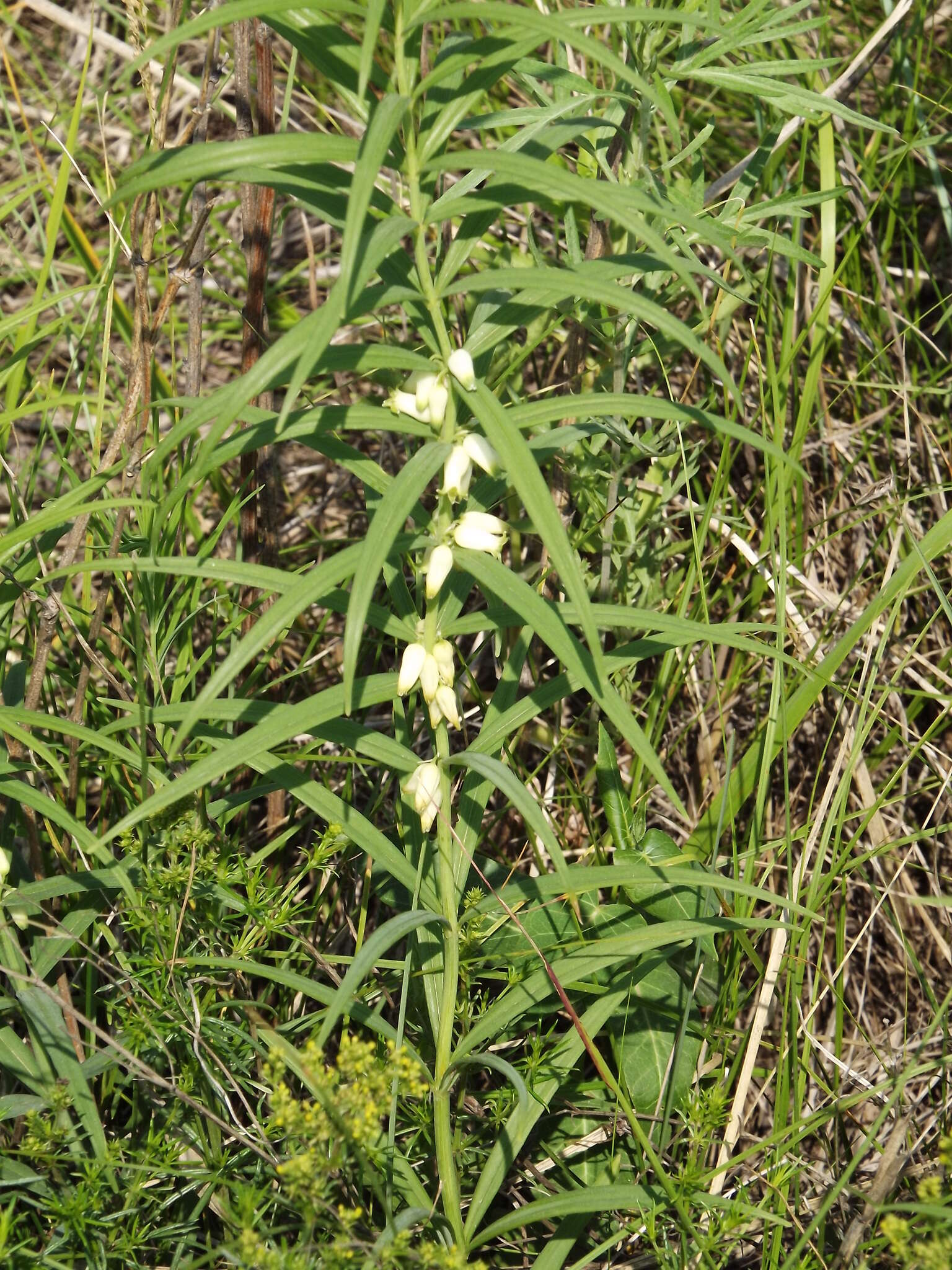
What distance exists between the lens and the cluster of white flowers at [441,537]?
132cm

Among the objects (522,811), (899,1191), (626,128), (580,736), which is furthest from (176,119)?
(899,1191)

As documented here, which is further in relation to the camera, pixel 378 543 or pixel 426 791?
pixel 426 791

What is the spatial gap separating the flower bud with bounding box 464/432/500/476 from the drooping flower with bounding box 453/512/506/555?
6 centimetres

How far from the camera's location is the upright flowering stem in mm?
1331

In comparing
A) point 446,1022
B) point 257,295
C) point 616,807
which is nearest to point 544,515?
point 446,1022

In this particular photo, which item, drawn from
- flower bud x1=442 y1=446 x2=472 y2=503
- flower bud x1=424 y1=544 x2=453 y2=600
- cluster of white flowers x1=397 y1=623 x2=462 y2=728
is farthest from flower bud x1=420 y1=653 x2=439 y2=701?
flower bud x1=442 y1=446 x2=472 y2=503

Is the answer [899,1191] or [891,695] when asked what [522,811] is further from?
[891,695]

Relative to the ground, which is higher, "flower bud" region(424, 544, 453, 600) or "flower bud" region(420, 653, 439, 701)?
"flower bud" region(424, 544, 453, 600)

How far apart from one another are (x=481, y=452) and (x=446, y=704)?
0.31m

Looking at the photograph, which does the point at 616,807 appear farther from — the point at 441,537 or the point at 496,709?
the point at 441,537

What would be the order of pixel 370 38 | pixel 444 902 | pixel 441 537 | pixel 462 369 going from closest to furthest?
pixel 370 38, pixel 462 369, pixel 441 537, pixel 444 902

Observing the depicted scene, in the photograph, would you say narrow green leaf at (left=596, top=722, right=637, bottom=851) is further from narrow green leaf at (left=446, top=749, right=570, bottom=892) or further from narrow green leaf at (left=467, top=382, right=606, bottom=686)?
narrow green leaf at (left=467, top=382, right=606, bottom=686)

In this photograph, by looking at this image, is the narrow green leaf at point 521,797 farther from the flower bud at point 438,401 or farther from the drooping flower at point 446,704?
the flower bud at point 438,401

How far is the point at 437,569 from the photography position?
1341 mm
